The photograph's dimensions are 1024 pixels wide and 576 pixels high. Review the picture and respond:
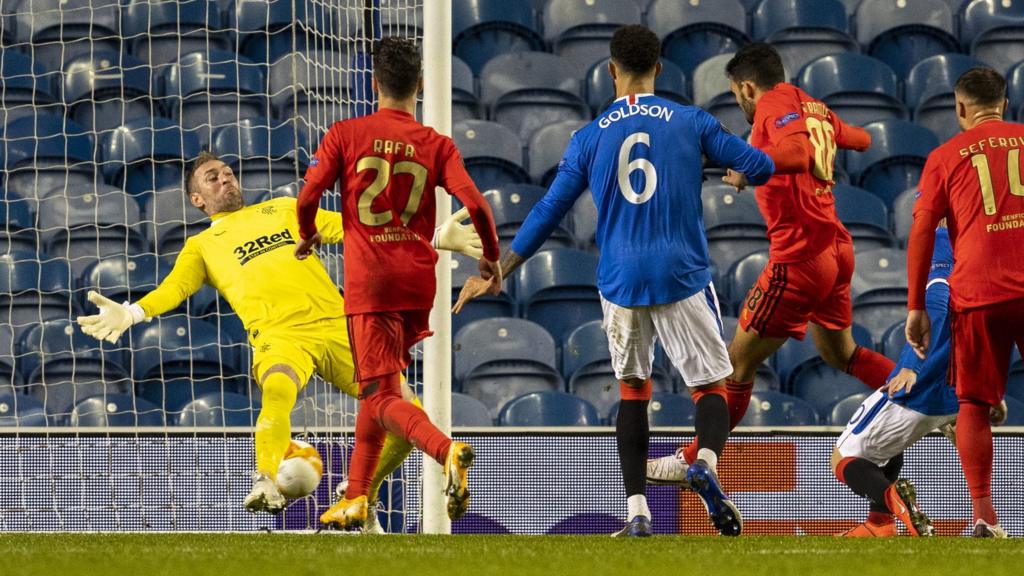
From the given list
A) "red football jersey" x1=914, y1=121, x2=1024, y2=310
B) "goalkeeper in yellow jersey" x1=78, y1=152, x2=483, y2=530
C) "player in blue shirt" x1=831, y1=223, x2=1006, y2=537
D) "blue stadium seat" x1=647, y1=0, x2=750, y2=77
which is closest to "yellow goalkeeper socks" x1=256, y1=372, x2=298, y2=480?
"goalkeeper in yellow jersey" x1=78, y1=152, x2=483, y2=530

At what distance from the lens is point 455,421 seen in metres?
7.53

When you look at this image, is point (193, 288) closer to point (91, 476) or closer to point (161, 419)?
point (91, 476)

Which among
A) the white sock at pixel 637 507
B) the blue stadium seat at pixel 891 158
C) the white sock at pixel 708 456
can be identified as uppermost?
the blue stadium seat at pixel 891 158

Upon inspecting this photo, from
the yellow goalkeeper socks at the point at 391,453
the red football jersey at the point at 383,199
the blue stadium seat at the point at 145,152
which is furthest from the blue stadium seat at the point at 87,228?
the red football jersey at the point at 383,199

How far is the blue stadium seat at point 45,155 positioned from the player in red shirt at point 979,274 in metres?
6.27

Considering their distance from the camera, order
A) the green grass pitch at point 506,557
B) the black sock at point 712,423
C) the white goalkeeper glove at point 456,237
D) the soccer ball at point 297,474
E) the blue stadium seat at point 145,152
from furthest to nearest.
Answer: the blue stadium seat at point 145,152 → the soccer ball at point 297,474 → the white goalkeeper glove at point 456,237 → the black sock at point 712,423 → the green grass pitch at point 506,557

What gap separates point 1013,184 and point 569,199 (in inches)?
61.4

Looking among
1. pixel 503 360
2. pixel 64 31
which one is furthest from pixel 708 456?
pixel 64 31

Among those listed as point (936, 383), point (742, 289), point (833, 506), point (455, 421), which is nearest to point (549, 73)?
point (742, 289)

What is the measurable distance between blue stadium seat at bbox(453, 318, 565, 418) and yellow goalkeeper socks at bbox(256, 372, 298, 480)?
2.84m

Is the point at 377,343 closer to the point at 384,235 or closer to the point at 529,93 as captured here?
the point at 384,235

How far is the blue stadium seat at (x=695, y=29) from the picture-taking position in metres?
10.4

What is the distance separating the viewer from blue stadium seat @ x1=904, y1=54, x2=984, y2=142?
10.1m

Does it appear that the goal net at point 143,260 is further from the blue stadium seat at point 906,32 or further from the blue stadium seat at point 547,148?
the blue stadium seat at point 906,32
